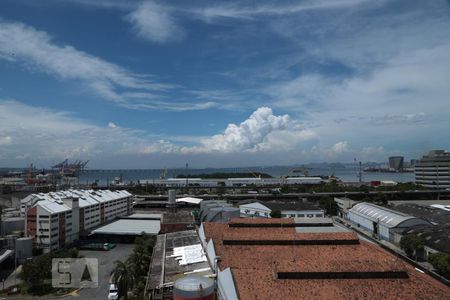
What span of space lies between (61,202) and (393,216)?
26785 mm

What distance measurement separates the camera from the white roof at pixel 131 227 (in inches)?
1262

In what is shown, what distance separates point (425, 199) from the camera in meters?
58.6

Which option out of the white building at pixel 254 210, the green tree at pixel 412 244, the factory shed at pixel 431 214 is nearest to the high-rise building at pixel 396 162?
the factory shed at pixel 431 214

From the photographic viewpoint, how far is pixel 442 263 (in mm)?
18891

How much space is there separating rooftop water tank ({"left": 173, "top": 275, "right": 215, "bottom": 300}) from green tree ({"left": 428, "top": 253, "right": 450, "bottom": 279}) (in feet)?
43.1

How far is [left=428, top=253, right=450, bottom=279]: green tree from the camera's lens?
61.0ft

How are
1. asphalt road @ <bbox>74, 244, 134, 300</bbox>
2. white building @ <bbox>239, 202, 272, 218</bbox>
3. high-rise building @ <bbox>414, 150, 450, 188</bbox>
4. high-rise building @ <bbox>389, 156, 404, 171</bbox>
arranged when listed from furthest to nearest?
1. high-rise building @ <bbox>389, 156, 404, 171</bbox>
2. high-rise building @ <bbox>414, 150, 450, 188</bbox>
3. white building @ <bbox>239, 202, 272, 218</bbox>
4. asphalt road @ <bbox>74, 244, 134, 300</bbox>

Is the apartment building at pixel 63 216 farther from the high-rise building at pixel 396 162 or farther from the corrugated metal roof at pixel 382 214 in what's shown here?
the high-rise building at pixel 396 162

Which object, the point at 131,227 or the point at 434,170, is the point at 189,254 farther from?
the point at 434,170

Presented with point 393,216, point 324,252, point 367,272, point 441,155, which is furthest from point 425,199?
point 367,272

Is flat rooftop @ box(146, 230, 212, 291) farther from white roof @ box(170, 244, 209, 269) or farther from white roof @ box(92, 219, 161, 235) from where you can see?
white roof @ box(92, 219, 161, 235)

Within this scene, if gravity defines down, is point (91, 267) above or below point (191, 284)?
below

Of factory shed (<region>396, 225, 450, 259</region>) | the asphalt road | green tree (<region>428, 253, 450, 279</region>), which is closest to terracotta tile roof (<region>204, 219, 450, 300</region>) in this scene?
green tree (<region>428, 253, 450, 279</region>)

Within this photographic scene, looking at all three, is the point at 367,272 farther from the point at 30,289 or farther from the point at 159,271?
the point at 30,289
